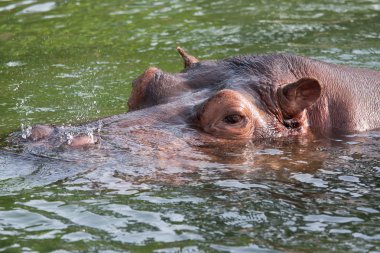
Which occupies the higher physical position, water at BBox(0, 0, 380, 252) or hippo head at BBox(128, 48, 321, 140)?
hippo head at BBox(128, 48, 321, 140)

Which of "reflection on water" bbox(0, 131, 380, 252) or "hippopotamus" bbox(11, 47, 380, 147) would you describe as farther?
"hippopotamus" bbox(11, 47, 380, 147)

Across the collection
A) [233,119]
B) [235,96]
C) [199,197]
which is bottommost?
[199,197]

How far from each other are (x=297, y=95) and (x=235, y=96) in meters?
0.63

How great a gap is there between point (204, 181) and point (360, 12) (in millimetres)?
8943

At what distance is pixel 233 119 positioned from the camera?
756cm

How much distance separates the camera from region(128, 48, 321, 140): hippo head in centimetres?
755

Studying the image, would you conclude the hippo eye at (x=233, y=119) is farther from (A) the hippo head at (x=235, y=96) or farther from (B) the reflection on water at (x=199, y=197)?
(B) the reflection on water at (x=199, y=197)

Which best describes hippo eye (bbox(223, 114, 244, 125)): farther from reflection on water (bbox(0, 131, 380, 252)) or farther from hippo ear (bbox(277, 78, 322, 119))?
hippo ear (bbox(277, 78, 322, 119))

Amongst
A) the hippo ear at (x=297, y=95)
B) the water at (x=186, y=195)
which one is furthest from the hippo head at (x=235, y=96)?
the water at (x=186, y=195)

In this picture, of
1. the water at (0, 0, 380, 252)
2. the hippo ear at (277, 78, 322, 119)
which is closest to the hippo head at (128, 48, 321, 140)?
the hippo ear at (277, 78, 322, 119)

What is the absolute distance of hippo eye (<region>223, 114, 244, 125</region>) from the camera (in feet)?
24.7

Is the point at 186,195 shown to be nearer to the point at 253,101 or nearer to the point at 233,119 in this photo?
the point at 233,119

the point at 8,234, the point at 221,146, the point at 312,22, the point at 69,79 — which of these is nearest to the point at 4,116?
the point at 69,79

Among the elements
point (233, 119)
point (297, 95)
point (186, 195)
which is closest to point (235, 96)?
point (233, 119)
